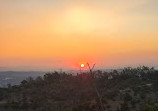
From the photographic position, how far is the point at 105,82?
40.8 m

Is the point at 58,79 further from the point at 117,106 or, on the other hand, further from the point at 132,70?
the point at 117,106

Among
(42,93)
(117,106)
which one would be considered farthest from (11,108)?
(117,106)

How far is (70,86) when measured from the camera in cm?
3950

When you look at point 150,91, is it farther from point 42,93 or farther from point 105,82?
point 42,93

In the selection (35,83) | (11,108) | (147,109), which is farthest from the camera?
(35,83)

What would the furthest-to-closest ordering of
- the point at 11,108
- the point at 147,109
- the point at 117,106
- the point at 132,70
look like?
the point at 132,70 < the point at 11,108 < the point at 117,106 < the point at 147,109

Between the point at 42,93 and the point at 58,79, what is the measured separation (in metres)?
8.14

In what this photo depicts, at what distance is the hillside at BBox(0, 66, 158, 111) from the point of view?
2696 cm

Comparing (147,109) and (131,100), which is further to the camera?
(131,100)

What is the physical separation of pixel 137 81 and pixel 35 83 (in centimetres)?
1376

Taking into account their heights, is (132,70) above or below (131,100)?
above

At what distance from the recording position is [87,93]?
34.5 m

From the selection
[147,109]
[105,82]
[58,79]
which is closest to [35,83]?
[58,79]

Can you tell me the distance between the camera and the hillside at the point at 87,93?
2696cm
